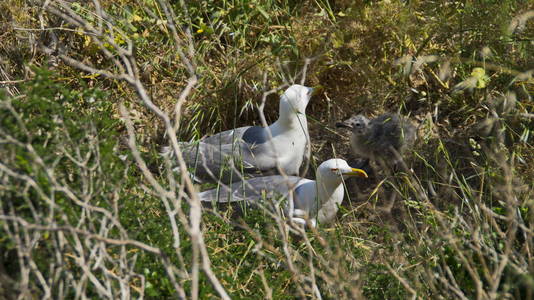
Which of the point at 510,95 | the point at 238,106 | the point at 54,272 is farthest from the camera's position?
the point at 238,106

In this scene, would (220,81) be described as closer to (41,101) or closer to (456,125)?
(456,125)

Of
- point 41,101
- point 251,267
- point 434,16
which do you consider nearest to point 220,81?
point 434,16

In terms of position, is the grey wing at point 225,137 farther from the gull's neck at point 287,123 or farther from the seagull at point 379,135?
the seagull at point 379,135

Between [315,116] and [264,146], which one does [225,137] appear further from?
[315,116]

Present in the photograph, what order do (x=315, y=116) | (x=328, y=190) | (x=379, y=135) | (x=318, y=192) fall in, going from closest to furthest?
(x=318, y=192) → (x=328, y=190) → (x=379, y=135) → (x=315, y=116)

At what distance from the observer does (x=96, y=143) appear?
8.84ft

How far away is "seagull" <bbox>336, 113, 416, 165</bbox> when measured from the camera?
505 cm

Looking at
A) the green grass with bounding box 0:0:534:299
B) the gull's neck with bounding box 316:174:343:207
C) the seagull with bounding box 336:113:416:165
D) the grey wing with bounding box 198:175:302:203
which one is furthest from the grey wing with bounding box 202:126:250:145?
the seagull with bounding box 336:113:416:165

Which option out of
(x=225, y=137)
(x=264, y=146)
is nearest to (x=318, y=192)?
(x=264, y=146)

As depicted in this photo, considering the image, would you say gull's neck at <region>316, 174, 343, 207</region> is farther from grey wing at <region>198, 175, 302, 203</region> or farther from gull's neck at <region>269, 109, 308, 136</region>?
gull's neck at <region>269, 109, 308, 136</region>

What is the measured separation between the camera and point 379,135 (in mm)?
5195

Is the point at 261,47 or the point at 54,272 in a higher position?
the point at 54,272

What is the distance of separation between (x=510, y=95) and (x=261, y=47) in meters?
2.09

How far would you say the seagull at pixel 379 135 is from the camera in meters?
5.05
